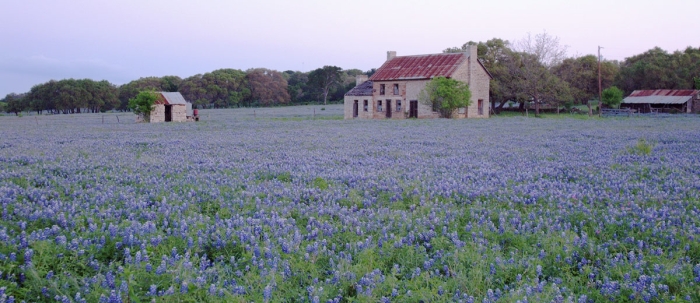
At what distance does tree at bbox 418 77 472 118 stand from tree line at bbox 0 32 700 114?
12.5 metres

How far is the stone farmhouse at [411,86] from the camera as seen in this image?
5028 centimetres

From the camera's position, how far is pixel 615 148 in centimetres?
1355

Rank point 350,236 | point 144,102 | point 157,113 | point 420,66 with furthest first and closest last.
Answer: point 420,66 < point 157,113 < point 144,102 < point 350,236

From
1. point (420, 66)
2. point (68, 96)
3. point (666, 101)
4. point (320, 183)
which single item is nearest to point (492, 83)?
point (420, 66)

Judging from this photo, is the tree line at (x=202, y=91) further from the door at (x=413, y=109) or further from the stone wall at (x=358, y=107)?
the door at (x=413, y=109)

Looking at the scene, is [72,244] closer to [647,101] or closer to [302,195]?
[302,195]

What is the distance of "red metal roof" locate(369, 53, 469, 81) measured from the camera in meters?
49.9

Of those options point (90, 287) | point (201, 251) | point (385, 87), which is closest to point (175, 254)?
point (201, 251)

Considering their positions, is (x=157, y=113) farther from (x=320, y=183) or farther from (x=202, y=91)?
(x=202, y=91)

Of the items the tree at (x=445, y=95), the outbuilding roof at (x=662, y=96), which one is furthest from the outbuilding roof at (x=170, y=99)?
the outbuilding roof at (x=662, y=96)

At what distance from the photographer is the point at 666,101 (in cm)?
6575

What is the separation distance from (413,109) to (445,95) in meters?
6.53

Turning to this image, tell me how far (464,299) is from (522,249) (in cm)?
137

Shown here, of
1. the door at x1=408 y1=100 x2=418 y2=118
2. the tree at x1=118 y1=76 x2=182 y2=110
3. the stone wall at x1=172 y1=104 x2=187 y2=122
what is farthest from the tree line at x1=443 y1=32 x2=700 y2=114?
the tree at x1=118 y1=76 x2=182 y2=110
